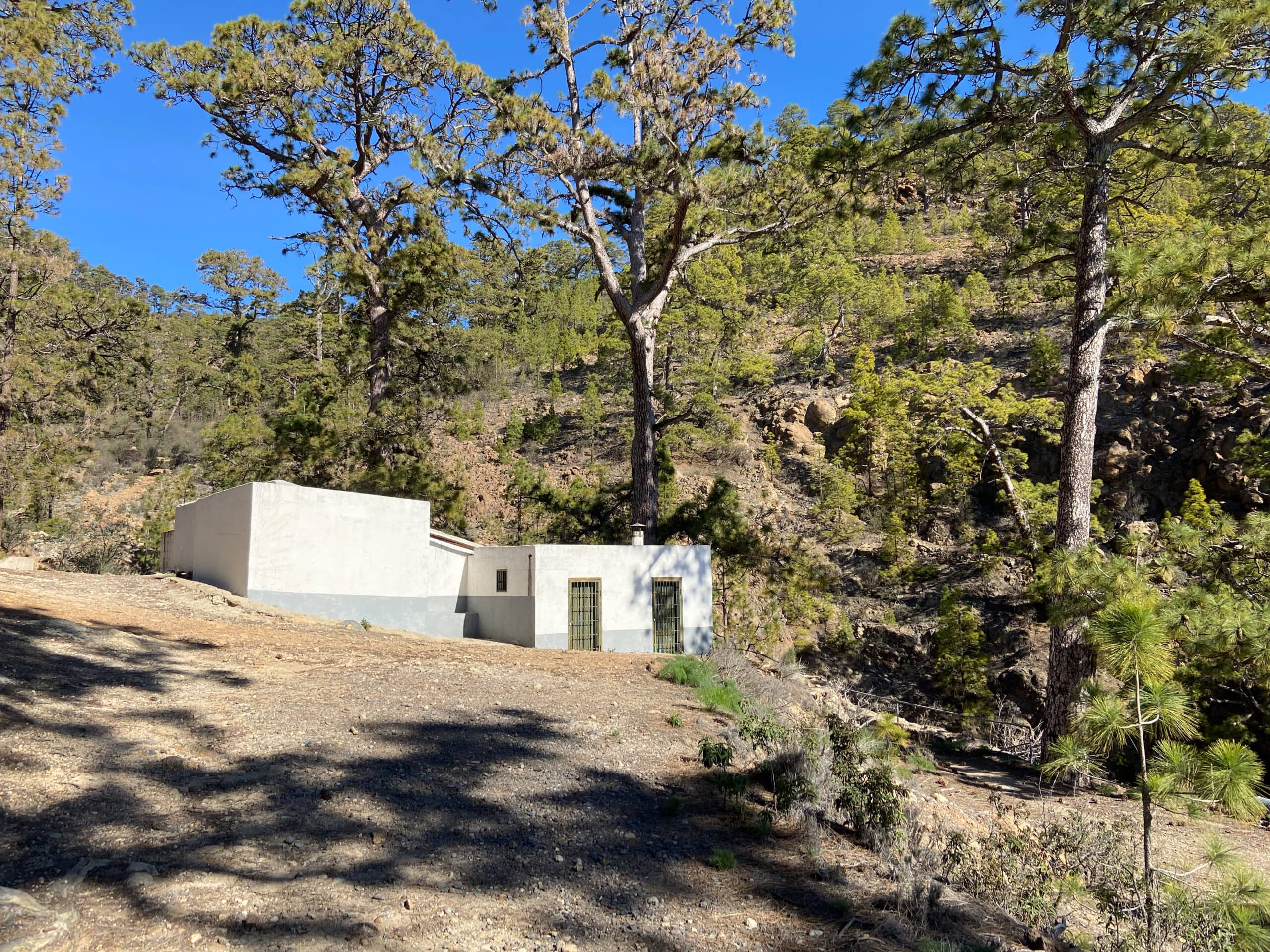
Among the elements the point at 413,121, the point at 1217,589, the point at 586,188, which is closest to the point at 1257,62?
the point at 1217,589

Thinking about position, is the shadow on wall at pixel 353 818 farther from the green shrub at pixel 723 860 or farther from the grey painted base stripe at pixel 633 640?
the grey painted base stripe at pixel 633 640

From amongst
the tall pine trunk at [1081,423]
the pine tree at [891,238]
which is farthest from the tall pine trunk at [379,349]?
the pine tree at [891,238]

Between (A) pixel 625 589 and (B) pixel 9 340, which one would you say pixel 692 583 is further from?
(B) pixel 9 340

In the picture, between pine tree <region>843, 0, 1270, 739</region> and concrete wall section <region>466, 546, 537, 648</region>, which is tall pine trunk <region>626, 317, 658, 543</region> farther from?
pine tree <region>843, 0, 1270, 739</region>

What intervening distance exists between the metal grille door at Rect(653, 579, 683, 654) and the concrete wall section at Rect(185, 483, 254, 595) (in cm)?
682

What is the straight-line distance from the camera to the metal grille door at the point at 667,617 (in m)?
13.9

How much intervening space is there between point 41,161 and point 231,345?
75.7 feet

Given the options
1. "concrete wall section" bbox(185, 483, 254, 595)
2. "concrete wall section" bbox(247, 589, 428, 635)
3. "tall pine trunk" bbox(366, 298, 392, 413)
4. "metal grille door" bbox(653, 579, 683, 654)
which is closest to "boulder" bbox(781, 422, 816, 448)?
"tall pine trunk" bbox(366, 298, 392, 413)

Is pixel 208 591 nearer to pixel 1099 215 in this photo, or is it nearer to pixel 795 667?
pixel 795 667

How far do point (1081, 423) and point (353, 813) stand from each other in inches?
354

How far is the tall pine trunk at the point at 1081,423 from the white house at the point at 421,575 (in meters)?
6.18

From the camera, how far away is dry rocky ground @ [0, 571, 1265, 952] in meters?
3.54

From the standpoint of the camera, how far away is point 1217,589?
6879 mm

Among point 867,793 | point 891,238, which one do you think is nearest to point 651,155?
point 867,793
